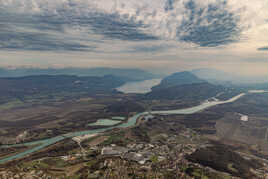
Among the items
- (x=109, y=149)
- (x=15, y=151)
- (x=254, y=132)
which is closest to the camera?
(x=109, y=149)

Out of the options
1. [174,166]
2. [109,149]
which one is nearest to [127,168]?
[174,166]

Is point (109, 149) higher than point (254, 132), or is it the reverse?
point (109, 149)

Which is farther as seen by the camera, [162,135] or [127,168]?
[162,135]

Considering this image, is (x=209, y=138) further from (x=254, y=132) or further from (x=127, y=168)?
(x=127, y=168)

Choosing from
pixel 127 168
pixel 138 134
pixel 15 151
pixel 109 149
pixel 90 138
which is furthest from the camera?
pixel 138 134

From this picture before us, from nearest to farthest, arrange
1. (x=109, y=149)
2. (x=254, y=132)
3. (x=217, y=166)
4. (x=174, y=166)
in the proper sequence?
(x=174, y=166)
(x=217, y=166)
(x=109, y=149)
(x=254, y=132)

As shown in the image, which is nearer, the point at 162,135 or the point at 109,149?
the point at 109,149

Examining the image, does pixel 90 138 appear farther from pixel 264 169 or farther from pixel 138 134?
pixel 264 169

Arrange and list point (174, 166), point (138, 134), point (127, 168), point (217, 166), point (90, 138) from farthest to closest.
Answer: point (138, 134)
point (90, 138)
point (217, 166)
point (174, 166)
point (127, 168)

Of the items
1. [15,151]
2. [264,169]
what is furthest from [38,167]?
[264,169]
